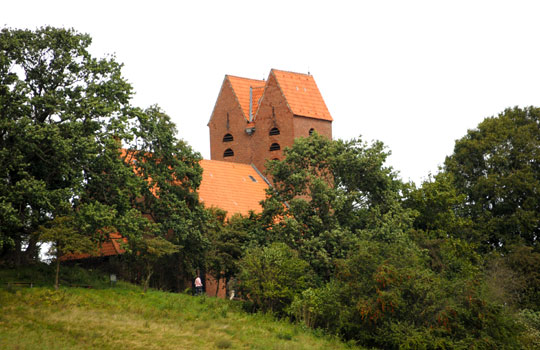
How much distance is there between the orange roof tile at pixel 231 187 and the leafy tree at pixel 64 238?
1296 centimetres

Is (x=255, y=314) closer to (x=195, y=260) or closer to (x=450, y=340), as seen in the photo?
(x=195, y=260)

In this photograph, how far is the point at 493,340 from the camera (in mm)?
35094

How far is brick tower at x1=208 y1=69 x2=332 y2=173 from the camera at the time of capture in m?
57.2

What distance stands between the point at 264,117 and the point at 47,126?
78.8 ft

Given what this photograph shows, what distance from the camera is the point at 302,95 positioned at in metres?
59.1

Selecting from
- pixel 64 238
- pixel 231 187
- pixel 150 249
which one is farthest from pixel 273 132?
pixel 64 238

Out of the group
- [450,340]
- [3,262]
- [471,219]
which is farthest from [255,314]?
[471,219]

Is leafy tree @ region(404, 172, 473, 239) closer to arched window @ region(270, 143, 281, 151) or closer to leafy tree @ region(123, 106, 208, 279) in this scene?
arched window @ region(270, 143, 281, 151)

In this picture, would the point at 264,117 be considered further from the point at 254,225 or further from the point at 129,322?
the point at 129,322

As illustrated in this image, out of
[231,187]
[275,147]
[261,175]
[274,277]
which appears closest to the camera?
[274,277]

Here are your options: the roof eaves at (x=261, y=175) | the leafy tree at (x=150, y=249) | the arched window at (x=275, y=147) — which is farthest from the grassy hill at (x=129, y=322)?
the arched window at (x=275, y=147)

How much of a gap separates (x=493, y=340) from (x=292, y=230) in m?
11.8

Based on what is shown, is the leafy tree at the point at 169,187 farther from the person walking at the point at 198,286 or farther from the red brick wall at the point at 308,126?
the red brick wall at the point at 308,126

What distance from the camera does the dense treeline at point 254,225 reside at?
117 ft
